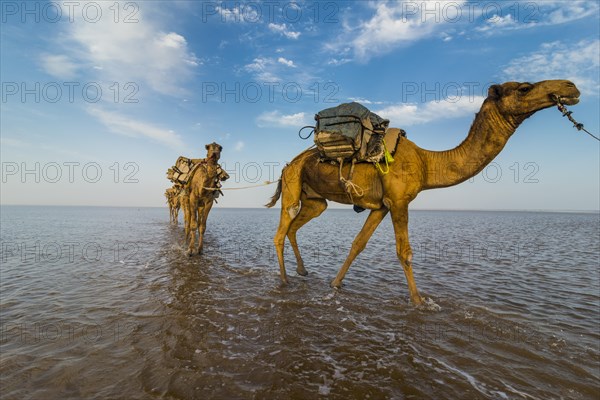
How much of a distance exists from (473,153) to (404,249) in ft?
7.28

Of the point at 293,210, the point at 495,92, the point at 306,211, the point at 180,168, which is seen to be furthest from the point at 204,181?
the point at 495,92

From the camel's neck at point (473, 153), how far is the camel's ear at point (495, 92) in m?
0.12

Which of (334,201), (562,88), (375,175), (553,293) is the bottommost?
(553,293)

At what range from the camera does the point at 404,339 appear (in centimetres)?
412

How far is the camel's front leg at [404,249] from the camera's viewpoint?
562cm

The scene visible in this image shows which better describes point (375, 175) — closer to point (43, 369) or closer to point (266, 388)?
point (266, 388)

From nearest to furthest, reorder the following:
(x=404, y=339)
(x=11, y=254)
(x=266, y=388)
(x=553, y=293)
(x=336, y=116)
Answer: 1. (x=266, y=388)
2. (x=404, y=339)
3. (x=336, y=116)
4. (x=553, y=293)
5. (x=11, y=254)

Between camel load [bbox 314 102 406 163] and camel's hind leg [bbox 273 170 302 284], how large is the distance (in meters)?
1.34

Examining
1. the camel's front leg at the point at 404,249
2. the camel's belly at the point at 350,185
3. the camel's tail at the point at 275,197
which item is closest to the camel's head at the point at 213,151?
Result: the camel's tail at the point at 275,197

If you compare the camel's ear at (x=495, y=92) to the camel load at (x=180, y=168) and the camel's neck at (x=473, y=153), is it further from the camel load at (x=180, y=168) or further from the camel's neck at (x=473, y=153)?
the camel load at (x=180, y=168)

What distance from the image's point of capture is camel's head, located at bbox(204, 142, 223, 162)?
9.81 m

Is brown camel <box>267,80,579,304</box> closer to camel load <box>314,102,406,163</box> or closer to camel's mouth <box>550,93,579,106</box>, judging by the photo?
camel's mouth <box>550,93,579,106</box>

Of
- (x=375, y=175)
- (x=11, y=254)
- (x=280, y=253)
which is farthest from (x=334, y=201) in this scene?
(x=11, y=254)

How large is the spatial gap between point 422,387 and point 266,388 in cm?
161
